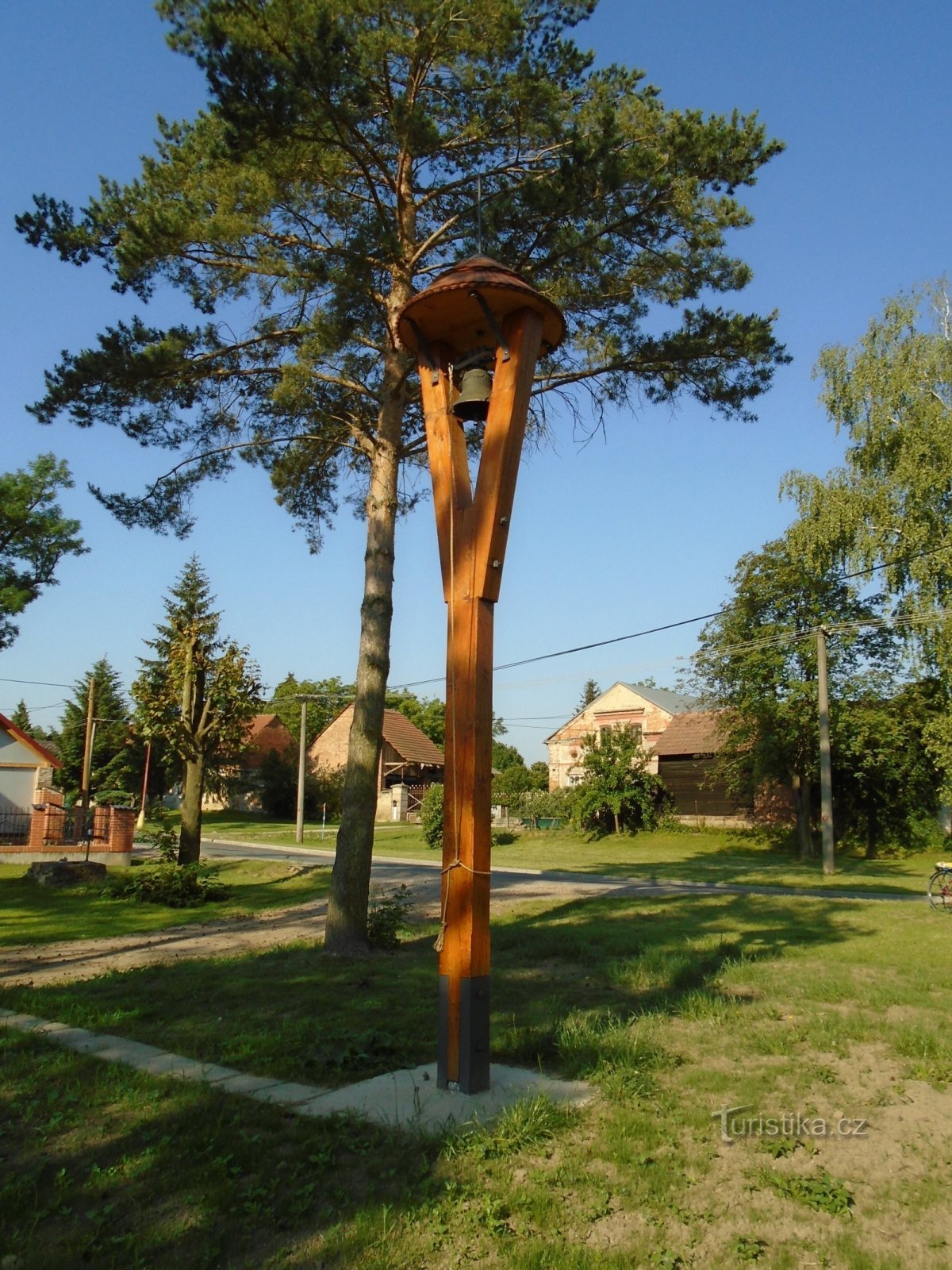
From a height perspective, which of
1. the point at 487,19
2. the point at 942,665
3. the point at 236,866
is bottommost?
the point at 236,866

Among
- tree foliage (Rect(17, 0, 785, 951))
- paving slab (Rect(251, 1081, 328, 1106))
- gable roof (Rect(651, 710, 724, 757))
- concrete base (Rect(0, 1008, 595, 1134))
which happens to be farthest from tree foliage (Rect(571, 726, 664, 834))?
paving slab (Rect(251, 1081, 328, 1106))

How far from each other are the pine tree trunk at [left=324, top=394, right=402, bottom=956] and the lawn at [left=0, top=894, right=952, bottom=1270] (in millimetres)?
2129

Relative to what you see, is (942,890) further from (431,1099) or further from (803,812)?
(803,812)

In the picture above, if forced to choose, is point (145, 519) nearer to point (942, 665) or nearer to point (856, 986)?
point (856, 986)

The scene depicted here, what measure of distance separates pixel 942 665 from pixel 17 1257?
26504 mm

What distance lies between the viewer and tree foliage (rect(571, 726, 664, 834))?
→ 36.5 m

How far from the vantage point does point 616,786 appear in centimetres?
3653

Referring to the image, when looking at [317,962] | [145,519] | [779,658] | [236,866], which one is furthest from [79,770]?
[317,962]

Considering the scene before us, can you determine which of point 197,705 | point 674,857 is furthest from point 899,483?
point 197,705

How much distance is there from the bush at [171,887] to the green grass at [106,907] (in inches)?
6.4

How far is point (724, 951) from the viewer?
366 inches

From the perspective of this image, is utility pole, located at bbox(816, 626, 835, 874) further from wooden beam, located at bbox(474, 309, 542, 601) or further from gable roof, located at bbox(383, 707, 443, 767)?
gable roof, located at bbox(383, 707, 443, 767)

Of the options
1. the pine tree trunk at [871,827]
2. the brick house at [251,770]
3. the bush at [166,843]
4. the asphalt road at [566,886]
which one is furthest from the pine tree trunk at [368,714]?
the brick house at [251,770]

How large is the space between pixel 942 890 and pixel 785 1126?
1124cm
